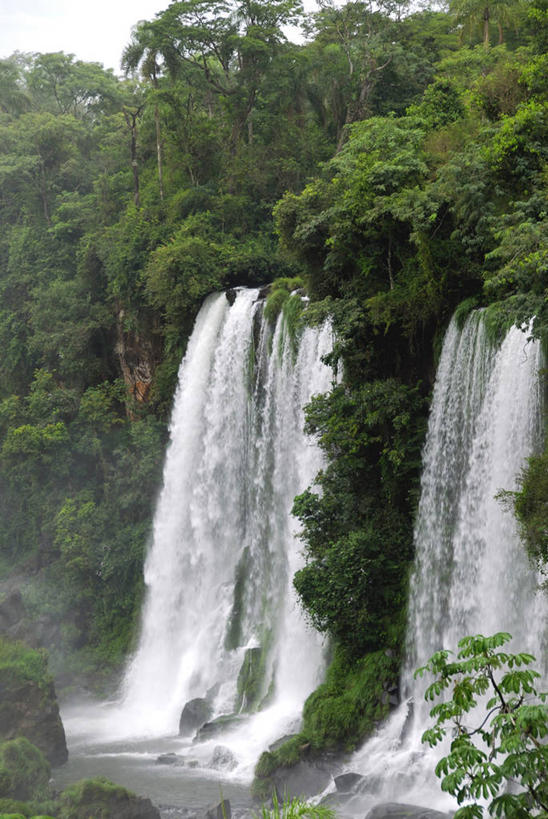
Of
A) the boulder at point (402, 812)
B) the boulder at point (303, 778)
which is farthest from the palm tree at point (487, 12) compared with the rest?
the boulder at point (402, 812)

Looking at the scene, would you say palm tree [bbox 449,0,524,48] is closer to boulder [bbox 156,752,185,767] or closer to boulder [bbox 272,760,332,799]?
boulder [bbox 272,760,332,799]

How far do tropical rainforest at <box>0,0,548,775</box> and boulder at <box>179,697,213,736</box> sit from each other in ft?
12.1

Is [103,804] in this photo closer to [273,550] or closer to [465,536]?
[465,536]

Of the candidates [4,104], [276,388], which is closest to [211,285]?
[276,388]

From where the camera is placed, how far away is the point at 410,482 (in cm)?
1588

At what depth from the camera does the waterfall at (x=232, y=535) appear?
18375mm

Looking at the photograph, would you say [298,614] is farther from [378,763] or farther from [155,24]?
[155,24]

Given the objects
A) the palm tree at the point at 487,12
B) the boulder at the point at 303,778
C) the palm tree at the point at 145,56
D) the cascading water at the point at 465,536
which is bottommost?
the boulder at the point at 303,778

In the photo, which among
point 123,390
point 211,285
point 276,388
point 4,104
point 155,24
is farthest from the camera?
point 4,104

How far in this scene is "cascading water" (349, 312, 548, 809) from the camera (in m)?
12.1

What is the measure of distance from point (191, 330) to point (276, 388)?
531 centimetres

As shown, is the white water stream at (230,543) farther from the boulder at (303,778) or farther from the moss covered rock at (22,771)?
the moss covered rock at (22,771)

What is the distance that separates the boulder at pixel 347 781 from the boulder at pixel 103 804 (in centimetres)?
299

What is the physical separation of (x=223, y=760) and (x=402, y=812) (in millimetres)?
4902
